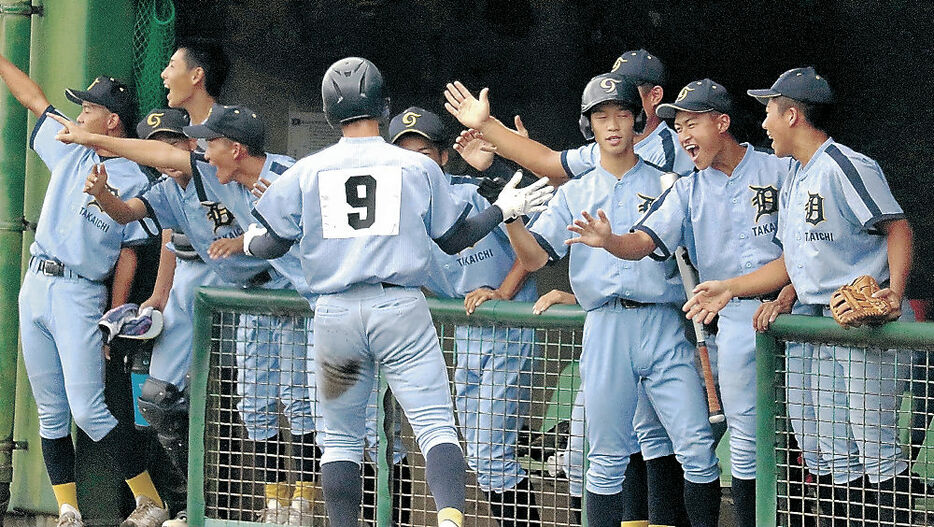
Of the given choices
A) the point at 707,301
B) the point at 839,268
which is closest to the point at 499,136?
the point at 707,301

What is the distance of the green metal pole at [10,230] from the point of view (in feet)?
21.5

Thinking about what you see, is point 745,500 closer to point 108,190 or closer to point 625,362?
point 625,362

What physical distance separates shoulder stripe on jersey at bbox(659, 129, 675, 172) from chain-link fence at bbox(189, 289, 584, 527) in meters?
0.72

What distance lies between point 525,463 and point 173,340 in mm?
1598

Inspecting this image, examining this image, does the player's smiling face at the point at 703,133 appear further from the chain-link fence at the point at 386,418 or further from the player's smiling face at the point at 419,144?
the player's smiling face at the point at 419,144

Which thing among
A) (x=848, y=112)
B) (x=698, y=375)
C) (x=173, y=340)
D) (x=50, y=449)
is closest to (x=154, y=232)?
(x=173, y=340)

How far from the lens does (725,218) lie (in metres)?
5.25

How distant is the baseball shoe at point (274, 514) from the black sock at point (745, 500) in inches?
63.9

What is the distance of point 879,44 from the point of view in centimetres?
713

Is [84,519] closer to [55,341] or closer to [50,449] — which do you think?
[50,449]

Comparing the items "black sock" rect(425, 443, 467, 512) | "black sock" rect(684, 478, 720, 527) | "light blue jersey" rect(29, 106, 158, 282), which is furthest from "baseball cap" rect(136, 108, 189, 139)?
"black sock" rect(684, 478, 720, 527)

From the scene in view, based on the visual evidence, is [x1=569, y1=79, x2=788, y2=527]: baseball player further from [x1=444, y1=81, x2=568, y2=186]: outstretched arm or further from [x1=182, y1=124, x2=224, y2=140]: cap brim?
[x1=182, y1=124, x2=224, y2=140]: cap brim

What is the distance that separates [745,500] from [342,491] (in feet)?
4.34

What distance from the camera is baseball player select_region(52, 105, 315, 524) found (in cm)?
567
